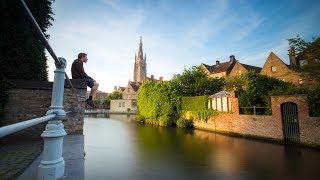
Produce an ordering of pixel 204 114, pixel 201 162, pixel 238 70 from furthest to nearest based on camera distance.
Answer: pixel 238 70 < pixel 204 114 < pixel 201 162

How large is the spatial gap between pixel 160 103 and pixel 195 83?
573cm

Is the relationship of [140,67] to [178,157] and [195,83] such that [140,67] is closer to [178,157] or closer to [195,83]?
[195,83]

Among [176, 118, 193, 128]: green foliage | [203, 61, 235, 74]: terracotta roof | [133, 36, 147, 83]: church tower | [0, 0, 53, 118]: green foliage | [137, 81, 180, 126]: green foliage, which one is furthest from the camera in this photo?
[133, 36, 147, 83]: church tower

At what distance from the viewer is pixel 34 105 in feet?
28.5

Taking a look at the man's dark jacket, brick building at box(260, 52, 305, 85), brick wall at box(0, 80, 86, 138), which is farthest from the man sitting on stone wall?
brick building at box(260, 52, 305, 85)

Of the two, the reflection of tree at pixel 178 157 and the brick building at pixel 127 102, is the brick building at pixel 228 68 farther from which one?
the reflection of tree at pixel 178 157

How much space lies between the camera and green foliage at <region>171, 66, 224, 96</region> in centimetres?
3091

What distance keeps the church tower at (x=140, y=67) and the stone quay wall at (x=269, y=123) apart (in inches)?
3055

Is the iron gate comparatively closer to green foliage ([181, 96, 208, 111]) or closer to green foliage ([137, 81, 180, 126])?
green foliage ([181, 96, 208, 111])

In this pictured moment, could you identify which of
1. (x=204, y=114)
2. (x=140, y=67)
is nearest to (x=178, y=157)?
(x=204, y=114)

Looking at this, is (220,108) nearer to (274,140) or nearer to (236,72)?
(274,140)

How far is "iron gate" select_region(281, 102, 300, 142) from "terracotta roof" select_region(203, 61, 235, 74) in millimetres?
31913

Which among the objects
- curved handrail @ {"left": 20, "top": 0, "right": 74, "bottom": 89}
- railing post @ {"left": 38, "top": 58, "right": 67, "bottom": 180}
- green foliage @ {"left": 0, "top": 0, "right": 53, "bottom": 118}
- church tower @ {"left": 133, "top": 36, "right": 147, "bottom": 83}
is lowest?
railing post @ {"left": 38, "top": 58, "right": 67, "bottom": 180}

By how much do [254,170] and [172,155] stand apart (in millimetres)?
4064
